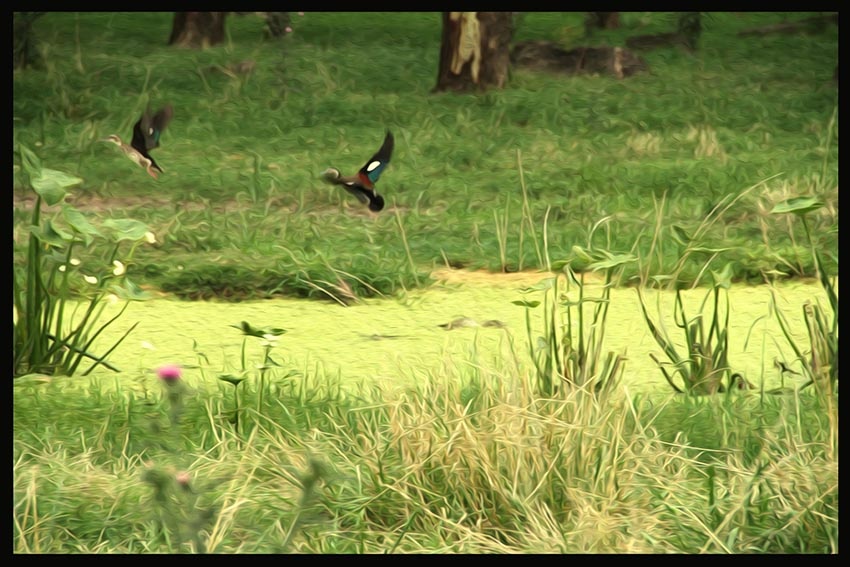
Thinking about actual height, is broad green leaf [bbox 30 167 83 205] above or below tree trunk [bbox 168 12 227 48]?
above

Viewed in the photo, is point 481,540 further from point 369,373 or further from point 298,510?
point 369,373

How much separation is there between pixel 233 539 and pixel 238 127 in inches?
216

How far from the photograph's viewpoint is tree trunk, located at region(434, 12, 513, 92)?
30.8 ft

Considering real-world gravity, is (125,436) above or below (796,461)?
below

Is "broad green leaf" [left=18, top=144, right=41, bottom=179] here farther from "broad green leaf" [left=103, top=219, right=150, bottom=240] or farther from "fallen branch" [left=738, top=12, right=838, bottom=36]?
"fallen branch" [left=738, top=12, right=838, bottom=36]

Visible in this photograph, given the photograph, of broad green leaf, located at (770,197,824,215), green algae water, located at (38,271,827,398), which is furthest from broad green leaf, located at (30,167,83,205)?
broad green leaf, located at (770,197,824,215)

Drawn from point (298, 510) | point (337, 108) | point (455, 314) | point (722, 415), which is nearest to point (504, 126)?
point (337, 108)

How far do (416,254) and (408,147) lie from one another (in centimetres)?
218

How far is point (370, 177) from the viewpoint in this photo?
5.85 metres

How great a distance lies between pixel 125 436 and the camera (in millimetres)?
3586

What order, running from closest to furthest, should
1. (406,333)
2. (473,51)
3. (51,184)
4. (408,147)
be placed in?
(51,184) < (406,333) < (408,147) < (473,51)

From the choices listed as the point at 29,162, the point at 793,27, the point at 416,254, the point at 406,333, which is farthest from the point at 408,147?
the point at 793,27

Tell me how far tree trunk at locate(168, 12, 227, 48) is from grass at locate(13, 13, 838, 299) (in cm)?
17

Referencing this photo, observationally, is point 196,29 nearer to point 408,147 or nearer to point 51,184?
point 408,147
